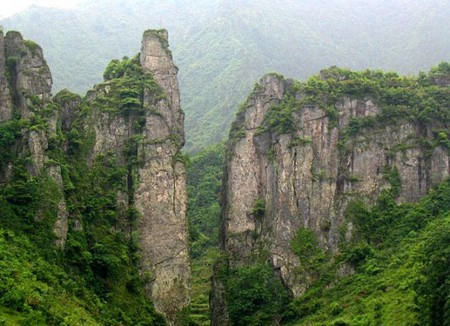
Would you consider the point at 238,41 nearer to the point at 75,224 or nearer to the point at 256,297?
the point at 256,297

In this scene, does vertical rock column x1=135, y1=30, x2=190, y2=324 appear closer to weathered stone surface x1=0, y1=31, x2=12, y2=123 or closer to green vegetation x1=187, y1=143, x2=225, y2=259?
weathered stone surface x1=0, y1=31, x2=12, y2=123

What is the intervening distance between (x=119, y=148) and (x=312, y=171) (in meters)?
20.2

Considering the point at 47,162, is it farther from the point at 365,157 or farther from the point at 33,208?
the point at 365,157

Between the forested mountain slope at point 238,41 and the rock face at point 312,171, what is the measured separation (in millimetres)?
49663

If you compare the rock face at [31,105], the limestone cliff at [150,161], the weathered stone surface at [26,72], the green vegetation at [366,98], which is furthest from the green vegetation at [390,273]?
the weathered stone surface at [26,72]

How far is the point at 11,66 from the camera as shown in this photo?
66438 mm

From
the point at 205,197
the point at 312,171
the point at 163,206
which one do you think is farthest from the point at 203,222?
the point at 163,206

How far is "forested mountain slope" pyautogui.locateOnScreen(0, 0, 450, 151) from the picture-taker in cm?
14225

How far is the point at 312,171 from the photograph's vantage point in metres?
74.0

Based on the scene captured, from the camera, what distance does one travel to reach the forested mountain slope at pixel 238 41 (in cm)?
14225

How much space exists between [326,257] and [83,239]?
24076 millimetres

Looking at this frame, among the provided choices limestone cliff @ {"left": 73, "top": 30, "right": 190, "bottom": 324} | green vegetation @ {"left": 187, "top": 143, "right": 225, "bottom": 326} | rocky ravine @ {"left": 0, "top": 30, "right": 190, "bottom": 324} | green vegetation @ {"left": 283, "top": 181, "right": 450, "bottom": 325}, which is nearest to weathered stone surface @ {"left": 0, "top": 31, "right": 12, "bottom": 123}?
rocky ravine @ {"left": 0, "top": 30, "right": 190, "bottom": 324}

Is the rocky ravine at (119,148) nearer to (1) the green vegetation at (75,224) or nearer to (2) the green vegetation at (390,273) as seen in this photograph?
(1) the green vegetation at (75,224)

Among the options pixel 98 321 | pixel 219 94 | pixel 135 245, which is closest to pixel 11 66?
pixel 135 245
